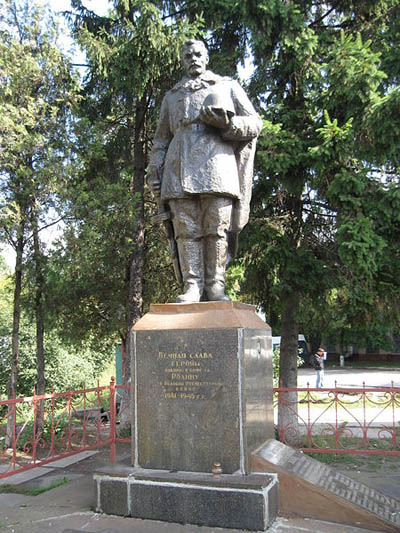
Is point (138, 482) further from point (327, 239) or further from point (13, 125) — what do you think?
point (327, 239)

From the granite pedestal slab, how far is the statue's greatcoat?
3.44 ft

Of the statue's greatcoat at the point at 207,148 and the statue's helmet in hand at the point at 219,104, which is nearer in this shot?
the statue's helmet in hand at the point at 219,104

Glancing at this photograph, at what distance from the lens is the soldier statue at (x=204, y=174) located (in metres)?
4.29

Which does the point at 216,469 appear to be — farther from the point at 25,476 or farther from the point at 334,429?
the point at 334,429

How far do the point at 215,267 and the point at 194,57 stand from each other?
1.92 m

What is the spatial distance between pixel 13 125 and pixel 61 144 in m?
1.17

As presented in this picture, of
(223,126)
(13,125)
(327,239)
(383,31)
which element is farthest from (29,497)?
(383,31)

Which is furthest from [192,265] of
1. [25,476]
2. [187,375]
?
[25,476]

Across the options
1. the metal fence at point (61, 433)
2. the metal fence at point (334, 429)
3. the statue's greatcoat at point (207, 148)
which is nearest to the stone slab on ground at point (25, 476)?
the metal fence at point (61, 433)

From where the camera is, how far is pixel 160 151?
480 cm

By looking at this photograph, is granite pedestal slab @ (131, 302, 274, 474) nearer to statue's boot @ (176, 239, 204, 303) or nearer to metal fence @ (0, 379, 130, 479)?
statue's boot @ (176, 239, 204, 303)

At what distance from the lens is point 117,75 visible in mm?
8727

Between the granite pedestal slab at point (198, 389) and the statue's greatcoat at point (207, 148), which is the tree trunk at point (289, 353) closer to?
the statue's greatcoat at point (207, 148)

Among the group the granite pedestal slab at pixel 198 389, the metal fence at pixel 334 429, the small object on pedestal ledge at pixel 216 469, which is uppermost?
the granite pedestal slab at pixel 198 389
